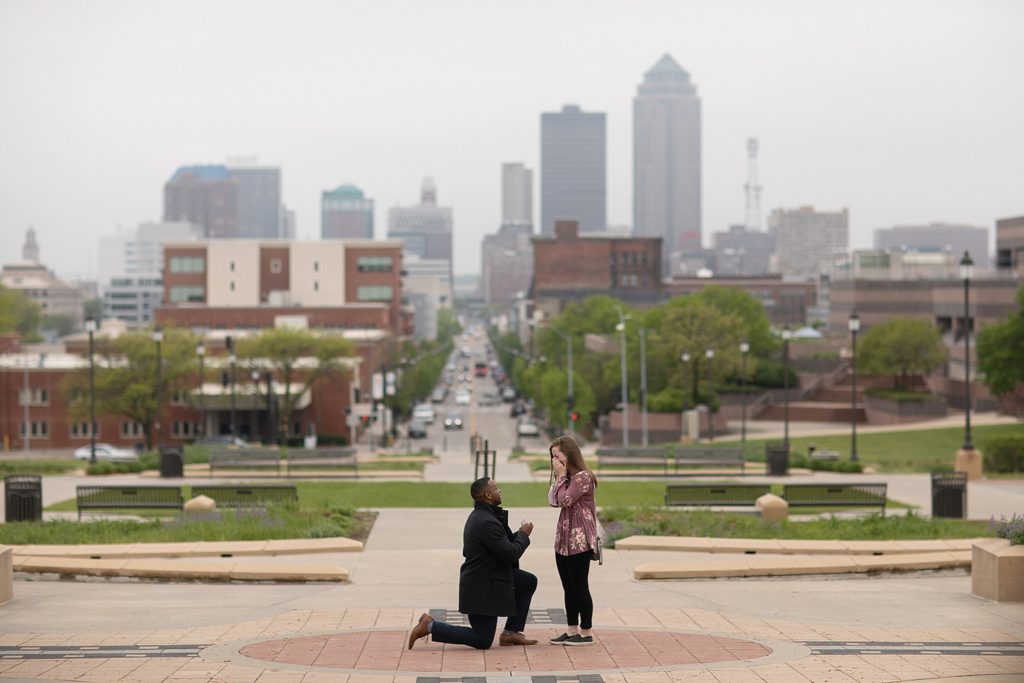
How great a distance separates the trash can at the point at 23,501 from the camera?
2741 centimetres

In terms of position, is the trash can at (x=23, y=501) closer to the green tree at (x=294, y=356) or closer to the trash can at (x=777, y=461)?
the trash can at (x=777, y=461)

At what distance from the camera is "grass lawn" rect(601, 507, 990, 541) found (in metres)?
24.9

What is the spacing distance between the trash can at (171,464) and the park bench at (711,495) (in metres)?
16.1

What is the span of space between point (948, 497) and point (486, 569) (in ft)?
58.2

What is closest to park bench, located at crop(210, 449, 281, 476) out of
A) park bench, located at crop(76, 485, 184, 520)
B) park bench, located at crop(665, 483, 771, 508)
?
park bench, located at crop(76, 485, 184, 520)

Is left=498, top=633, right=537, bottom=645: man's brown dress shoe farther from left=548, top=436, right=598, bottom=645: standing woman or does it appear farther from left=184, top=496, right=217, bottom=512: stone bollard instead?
left=184, top=496, right=217, bottom=512: stone bollard

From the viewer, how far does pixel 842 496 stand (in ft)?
99.3

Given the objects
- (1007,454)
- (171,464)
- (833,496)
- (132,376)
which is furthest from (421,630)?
(132,376)

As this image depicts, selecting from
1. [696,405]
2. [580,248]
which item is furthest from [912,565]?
[580,248]

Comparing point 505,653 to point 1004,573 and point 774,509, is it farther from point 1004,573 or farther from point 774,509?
point 774,509

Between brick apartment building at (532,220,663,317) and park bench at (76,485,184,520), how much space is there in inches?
6008

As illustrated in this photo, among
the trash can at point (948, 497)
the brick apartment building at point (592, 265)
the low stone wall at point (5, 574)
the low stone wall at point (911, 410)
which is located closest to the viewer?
the low stone wall at point (5, 574)

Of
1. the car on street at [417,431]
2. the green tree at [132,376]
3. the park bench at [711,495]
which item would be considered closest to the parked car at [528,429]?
the car on street at [417,431]

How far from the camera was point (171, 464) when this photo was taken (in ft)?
130
